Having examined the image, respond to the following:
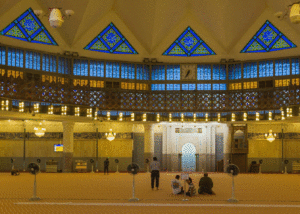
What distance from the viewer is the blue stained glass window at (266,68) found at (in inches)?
1505

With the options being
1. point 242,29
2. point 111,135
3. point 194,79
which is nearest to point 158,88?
point 194,79

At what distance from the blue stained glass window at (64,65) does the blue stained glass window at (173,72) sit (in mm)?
9336

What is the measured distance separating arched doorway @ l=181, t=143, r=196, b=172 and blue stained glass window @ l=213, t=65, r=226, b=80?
7384mm

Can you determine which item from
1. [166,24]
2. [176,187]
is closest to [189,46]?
[166,24]

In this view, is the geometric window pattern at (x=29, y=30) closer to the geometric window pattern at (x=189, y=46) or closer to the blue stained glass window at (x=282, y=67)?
the geometric window pattern at (x=189, y=46)

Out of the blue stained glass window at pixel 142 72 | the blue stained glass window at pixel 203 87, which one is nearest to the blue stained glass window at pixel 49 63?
the blue stained glass window at pixel 142 72

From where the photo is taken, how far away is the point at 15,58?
34.0 metres

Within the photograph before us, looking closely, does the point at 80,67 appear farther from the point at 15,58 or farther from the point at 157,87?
the point at 157,87

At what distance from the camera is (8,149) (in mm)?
38906

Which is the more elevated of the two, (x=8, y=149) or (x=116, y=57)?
(x=116, y=57)

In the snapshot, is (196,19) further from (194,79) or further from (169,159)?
(169,159)

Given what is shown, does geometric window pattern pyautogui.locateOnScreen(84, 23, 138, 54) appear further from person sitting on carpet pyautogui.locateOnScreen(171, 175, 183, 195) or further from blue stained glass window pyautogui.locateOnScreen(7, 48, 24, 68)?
person sitting on carpet pyautogui.locateOnScreen(171, 175, 183, 195)

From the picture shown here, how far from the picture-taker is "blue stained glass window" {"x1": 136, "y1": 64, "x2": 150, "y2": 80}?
39.9 meters

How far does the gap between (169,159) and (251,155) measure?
7.92m
